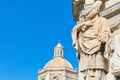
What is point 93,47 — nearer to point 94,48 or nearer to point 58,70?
point 94,48

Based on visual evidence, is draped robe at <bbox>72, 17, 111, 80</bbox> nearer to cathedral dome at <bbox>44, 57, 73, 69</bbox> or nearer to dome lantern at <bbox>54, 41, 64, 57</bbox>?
cathedral dome at <bbox>44, 57, 73, 69</bbox>

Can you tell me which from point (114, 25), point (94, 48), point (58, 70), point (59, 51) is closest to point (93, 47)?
point (94, 48)

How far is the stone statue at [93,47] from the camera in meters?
8.15

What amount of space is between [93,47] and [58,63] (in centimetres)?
9187

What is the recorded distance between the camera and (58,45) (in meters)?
106

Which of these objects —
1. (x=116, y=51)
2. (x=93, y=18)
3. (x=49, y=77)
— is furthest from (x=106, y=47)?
(x=49, y=77)

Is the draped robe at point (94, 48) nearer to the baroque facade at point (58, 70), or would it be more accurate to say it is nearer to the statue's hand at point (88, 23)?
the statue's hand at point (88, 23)

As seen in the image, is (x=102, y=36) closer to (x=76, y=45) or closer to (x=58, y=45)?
(x=76, y=45)

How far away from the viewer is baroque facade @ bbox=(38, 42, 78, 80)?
98.9m

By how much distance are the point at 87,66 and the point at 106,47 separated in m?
0.55

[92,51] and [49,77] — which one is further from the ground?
[49,77]

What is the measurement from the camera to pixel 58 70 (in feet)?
329

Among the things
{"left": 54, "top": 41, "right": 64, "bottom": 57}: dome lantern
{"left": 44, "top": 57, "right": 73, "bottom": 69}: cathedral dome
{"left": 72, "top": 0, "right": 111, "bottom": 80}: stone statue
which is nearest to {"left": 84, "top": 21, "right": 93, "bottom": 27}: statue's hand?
{"left": 72, "top": 0, "right": 111, "bottom": 80}: stone statue

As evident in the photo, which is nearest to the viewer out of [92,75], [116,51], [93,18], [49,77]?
[92,75]
